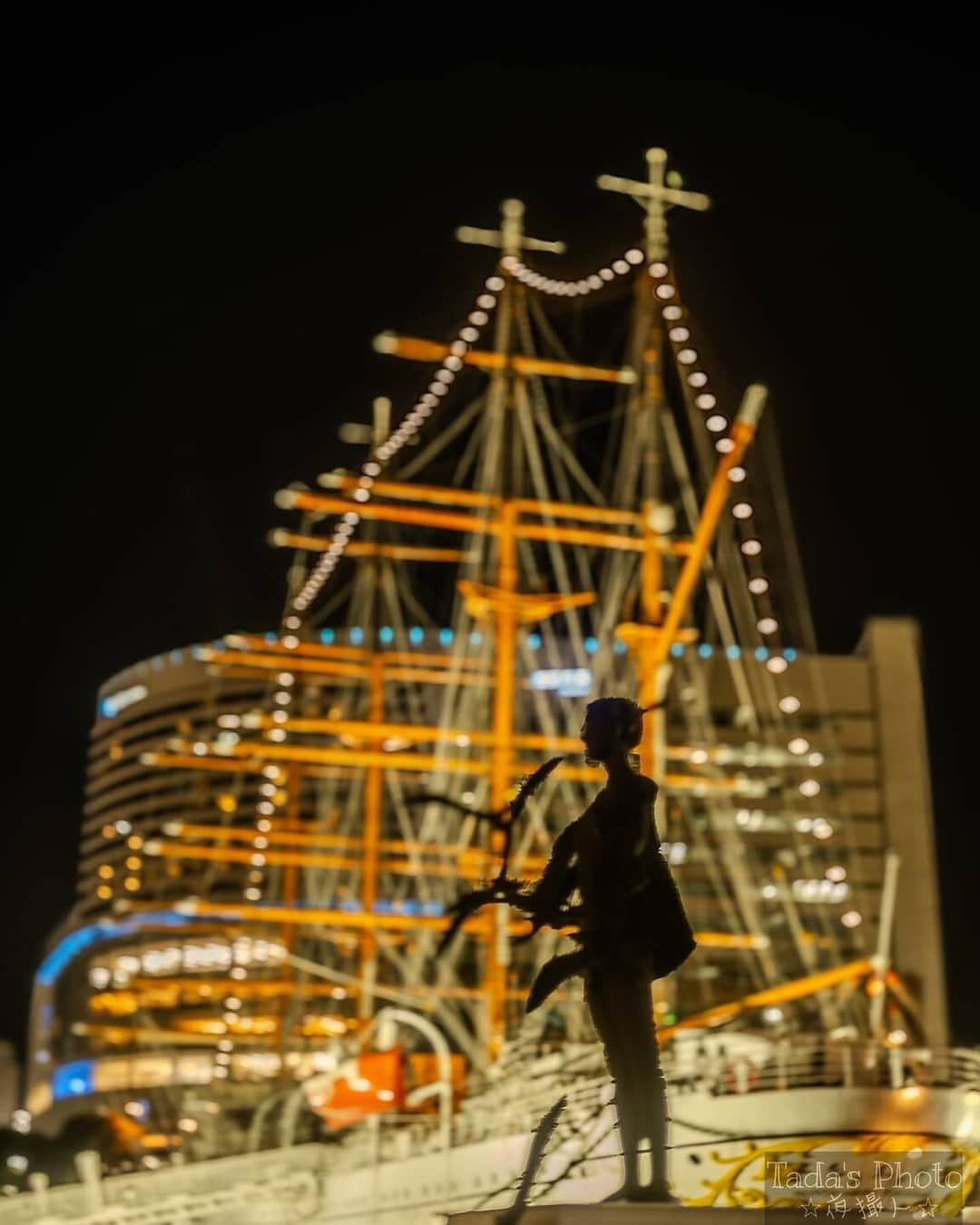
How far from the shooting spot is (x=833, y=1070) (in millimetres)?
17406

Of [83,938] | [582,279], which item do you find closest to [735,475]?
[582,279]

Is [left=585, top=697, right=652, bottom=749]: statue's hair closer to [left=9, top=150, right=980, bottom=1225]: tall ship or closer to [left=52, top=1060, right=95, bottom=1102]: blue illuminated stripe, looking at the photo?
[left=9, top=150, right=980, bottom=1225]: tall ship

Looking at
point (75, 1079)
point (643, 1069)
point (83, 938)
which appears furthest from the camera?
point (83, 938)

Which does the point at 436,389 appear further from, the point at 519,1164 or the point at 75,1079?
the point at 75,1079

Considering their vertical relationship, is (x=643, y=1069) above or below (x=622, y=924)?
below

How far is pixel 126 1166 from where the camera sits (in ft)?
128

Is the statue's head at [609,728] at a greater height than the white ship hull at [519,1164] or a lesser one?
greater

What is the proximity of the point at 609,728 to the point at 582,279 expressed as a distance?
87.6 feet

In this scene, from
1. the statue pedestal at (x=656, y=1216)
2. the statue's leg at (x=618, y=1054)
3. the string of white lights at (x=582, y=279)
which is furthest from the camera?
the string of white lights at (x=582, y=279)

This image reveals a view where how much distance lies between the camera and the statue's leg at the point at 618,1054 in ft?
21.3

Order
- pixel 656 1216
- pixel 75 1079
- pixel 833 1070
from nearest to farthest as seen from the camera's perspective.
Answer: pixel 656 1216
pixel 833 1070
pixel 75 1079

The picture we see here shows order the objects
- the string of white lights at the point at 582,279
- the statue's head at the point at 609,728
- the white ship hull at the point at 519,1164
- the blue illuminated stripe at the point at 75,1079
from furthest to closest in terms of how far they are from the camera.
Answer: the blue illuminated stripe at the point at 75,1079 < the string of white lights at the point at 582,279 < the white ship hull at the point at 519,1164 < the statue's head at the point at 609,728

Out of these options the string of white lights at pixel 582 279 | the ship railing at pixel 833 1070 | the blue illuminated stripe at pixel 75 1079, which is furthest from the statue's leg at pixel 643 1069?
the blue illuminated stripe at pixel 75 1079

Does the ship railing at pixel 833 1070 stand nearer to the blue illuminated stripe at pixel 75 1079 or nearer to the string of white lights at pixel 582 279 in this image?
the string of white lights at pixel 582 279
